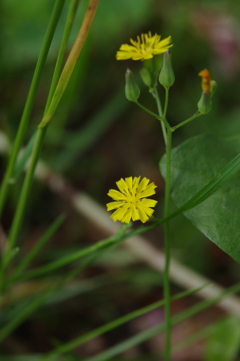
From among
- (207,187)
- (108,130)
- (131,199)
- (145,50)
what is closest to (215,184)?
(207,187)

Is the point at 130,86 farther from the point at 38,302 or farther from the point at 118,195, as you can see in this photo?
the point at 38,302

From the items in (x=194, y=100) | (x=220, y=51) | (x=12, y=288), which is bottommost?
(x=12, y=288)

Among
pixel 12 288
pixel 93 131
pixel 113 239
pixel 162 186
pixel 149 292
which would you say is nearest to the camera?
pixel 113 239

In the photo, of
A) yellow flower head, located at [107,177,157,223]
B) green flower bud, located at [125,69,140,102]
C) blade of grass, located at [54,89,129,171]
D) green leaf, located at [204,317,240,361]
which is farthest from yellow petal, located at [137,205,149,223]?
blade of grass, located at [54,89,129,171]

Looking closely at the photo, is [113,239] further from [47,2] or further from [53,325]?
[47,2]

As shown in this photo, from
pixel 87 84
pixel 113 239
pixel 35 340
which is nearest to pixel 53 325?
pixel 35 340

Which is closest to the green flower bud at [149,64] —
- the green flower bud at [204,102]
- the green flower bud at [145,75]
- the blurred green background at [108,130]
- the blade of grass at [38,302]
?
the green flower bud at [145,75]

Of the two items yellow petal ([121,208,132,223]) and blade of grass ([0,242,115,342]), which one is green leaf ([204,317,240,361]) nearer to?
blade of grass ([0,242,115,342])
